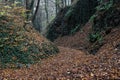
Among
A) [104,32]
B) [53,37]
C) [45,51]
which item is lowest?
[53,37]

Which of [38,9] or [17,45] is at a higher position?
[17,45]

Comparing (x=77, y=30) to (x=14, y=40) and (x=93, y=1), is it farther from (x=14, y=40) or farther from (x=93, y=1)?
(x=14, y=40)

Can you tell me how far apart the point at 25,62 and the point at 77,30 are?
14238 mm

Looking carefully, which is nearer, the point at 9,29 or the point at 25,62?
the point at 25,62

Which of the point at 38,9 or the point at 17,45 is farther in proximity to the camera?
the point at 38,9

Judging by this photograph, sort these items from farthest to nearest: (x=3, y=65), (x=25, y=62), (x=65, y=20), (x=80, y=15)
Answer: (x=65, y=20) → (x=80, y=15) → (x=25, y=62) → (x=3, y=65)

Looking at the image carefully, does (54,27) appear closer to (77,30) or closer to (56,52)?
(77,30)

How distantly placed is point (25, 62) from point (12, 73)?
2.27 meters

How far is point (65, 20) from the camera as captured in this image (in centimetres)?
3028

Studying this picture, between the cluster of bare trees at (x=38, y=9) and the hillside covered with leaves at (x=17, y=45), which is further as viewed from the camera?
the cluster of bare trees at (x=38, y=9)

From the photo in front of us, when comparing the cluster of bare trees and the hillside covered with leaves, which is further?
the cluster of bare trees

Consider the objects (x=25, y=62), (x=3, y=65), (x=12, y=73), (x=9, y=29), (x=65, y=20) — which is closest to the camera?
(x=12, y=73)

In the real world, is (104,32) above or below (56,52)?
above

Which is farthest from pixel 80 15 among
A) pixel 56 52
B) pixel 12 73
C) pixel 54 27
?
pixel 12 73
